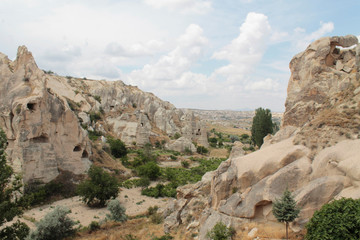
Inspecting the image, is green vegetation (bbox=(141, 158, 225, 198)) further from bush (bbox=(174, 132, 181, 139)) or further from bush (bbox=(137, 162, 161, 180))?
bush (bbox=(174, 132, 181, 139))

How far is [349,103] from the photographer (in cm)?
1021

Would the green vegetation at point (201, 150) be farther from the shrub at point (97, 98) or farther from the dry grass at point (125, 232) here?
the dry grass at point (125, 232)

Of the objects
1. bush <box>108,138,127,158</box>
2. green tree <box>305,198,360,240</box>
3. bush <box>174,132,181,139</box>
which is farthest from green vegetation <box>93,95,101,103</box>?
green tree <box>305,198,360,240</box>

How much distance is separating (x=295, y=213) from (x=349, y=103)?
5.21 meters

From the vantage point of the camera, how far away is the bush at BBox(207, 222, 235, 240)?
9.06 meters

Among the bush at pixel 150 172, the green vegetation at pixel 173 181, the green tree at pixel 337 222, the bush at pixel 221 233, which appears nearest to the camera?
the green tree at pixel 337 222

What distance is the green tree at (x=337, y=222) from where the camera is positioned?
623 centimetres

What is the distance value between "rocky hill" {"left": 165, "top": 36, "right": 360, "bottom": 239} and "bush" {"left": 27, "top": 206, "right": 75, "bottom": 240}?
5314 millimetres

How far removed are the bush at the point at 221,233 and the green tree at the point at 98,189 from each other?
41.2 feet

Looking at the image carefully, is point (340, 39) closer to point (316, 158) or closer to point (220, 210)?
point (316, 158)

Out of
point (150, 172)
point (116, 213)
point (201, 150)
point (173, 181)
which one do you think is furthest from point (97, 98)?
point (116, 213)

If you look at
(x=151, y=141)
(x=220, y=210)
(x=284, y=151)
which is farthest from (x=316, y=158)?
(x=151, y=141)

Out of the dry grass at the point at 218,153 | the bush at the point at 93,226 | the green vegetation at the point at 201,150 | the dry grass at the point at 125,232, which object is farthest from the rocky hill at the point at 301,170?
the green vegetation at the point at 201,150

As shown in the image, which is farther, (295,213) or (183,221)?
(183,221)
